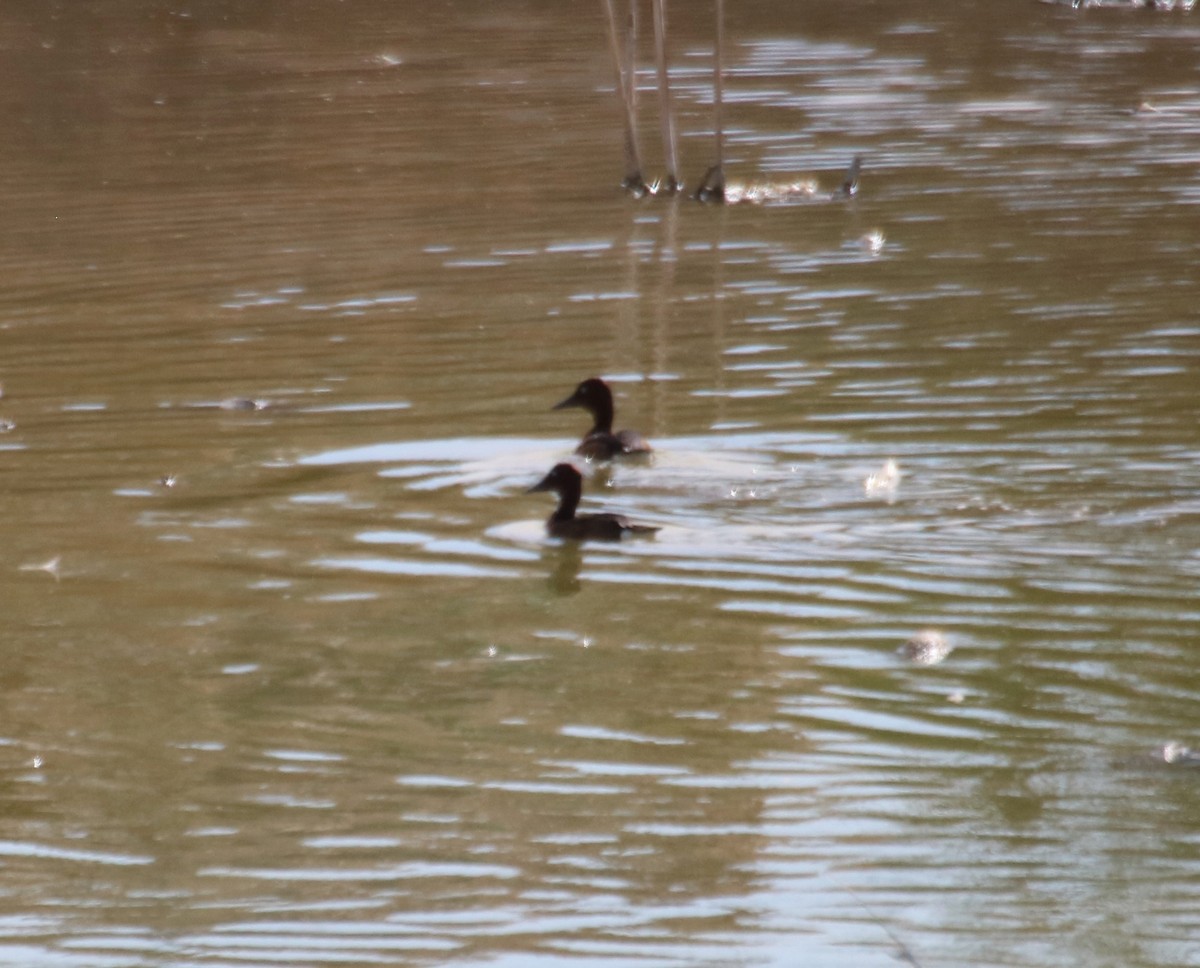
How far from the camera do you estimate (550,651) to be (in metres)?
7.94

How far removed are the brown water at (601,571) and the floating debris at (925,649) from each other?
87mm

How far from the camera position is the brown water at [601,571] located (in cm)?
593

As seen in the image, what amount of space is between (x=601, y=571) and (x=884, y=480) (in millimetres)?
1488

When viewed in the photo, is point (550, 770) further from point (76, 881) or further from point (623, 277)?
point (623, 277)

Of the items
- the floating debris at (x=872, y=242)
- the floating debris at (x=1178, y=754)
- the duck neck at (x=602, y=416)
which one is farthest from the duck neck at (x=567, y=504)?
the floating debris at (x=872, y=242)

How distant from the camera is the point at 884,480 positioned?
9.73m

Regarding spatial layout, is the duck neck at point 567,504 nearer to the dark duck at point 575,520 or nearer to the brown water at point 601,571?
the dark duck at point 575,520

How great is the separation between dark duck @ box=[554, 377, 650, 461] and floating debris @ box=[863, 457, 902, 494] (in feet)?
3.46

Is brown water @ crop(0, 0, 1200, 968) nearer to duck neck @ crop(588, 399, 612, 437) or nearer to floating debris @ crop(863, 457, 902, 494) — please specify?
floating debris @ crop(863, 457, 902, 494)

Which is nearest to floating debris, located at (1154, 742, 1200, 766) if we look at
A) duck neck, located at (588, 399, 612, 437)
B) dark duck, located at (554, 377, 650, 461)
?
dark duck, located at (554, 377, 650, 461)

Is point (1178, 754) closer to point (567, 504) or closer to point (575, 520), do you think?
point (575, 520)

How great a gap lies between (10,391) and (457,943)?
7.22 metres

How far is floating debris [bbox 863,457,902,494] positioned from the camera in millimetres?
9609

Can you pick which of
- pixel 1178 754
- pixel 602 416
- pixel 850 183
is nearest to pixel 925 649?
pixel 1178 754
